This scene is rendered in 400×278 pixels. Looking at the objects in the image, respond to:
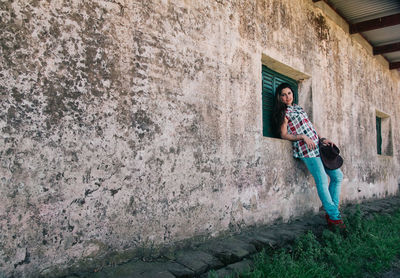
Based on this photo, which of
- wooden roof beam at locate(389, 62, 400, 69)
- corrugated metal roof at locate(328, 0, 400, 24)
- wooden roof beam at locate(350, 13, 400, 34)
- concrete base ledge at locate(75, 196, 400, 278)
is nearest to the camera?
concrete base ledge at locate(75, 196, 400, 278)

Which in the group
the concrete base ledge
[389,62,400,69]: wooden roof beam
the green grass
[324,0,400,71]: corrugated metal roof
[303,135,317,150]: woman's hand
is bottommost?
Result: the green grass

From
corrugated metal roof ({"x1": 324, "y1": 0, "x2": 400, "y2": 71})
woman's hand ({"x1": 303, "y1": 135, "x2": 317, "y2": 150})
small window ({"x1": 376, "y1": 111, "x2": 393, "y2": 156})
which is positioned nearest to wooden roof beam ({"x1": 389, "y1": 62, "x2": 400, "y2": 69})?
small window ({"x1": 376, "y1": 111, "x2": 393, "y2": 156})

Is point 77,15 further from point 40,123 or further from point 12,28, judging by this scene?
point 40,123

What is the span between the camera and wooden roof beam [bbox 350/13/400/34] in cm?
550

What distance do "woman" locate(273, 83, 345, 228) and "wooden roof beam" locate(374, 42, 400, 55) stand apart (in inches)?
173

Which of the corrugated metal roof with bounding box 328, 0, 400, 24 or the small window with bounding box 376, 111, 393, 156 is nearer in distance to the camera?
the corrugated metal roof with bounding box 328, 0, 400, 24

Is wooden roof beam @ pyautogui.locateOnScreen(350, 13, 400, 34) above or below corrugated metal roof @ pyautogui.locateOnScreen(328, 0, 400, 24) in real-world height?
below

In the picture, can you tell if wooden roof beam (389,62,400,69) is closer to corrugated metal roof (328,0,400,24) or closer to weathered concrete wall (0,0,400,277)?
corrugated metal roof (328,0,400,24)

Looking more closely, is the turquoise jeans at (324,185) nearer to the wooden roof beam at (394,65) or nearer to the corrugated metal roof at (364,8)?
the corrugated metal roof at (364,8)

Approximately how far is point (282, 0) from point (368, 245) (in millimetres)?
3096

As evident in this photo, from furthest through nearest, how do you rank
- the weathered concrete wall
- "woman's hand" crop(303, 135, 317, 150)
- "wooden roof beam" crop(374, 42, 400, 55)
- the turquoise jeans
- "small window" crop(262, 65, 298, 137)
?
1. "wooden roof beam" crop(374, 42, 400, 55)
2. "small window" crop(262, 65, 298, 137)
3. "woman's hand" crop(303, 135, 317, 150)
4. the turquoise jeans
5. the weathered concrete wall

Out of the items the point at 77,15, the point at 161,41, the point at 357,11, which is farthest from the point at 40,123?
the point at 357,11

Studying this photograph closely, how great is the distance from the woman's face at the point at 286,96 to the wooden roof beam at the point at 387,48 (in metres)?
4.53

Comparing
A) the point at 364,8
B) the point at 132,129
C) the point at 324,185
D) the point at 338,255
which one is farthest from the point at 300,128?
the point at 364,8
